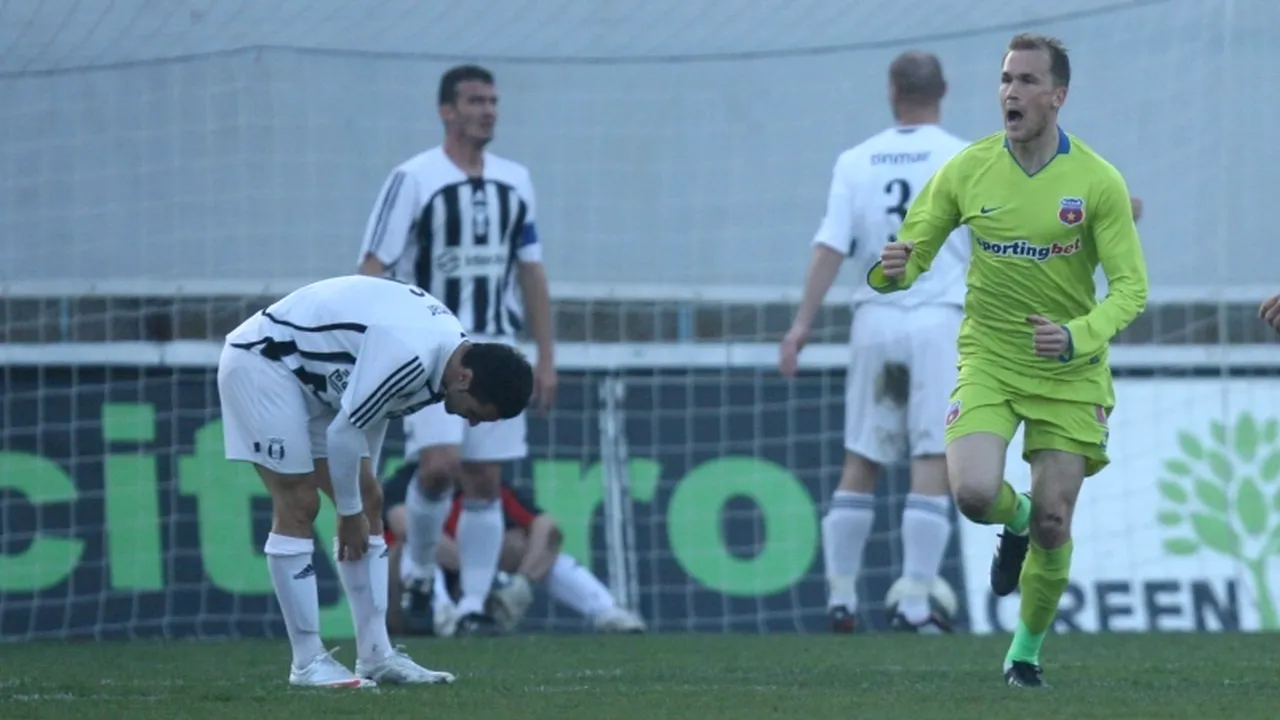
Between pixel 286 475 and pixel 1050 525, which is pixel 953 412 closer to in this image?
pixel 1050 525

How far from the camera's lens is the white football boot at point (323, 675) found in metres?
6.32

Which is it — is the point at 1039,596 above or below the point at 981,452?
below

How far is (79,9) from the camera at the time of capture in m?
9.80

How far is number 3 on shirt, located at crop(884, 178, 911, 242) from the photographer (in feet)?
28.6

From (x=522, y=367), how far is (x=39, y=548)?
413 centimetres

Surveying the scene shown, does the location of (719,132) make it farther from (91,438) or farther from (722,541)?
(91,438)

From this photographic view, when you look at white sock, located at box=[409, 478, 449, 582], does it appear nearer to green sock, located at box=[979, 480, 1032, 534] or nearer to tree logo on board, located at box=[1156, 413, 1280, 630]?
green sock, located at box=[979, 480, 1032, 534]

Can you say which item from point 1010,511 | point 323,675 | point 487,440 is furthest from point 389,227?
point 1010,511

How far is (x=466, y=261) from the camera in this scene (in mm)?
8781

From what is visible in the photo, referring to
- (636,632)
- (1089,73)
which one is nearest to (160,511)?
(636,632)

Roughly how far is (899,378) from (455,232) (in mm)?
1842

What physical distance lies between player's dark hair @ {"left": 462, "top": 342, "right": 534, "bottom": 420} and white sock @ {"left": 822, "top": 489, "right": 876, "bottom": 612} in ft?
10.0

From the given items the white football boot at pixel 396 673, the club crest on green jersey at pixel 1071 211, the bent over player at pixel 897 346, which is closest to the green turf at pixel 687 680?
the white football boot at pixel 396 673

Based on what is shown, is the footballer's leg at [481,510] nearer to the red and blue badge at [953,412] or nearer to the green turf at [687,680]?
the green turf at [687,680]
